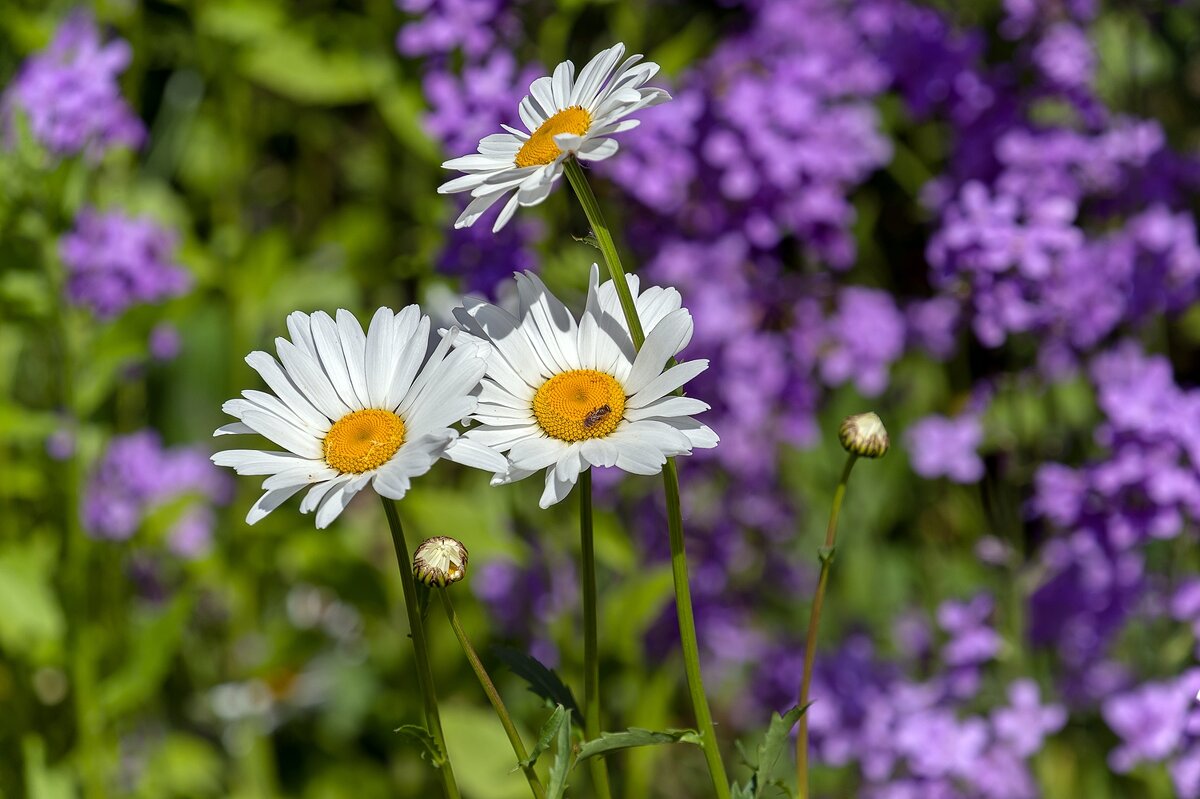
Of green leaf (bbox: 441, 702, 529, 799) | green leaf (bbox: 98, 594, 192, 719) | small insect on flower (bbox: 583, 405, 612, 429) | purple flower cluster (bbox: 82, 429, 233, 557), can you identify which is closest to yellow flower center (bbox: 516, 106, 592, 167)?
small insect on flower (bbox: 583, 405, 612, 429)

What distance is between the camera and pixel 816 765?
262cm

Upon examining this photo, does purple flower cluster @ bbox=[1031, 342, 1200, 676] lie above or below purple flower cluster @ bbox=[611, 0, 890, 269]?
below

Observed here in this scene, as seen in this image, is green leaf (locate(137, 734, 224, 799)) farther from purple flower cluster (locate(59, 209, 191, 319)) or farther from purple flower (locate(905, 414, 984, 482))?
purple flower (locate(905, 414, 984, 482))

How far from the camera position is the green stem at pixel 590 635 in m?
1.06

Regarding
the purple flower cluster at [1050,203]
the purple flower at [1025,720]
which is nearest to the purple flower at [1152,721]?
the purple flower at [1025,720]

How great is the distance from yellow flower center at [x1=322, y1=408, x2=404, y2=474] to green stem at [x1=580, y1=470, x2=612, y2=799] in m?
0.17

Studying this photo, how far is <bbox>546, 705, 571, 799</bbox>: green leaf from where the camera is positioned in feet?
3.40

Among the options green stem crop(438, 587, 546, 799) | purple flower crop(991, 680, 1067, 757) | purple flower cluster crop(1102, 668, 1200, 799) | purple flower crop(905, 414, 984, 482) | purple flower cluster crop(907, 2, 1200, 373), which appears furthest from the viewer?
purple flower crop(905, 414, 984, 482)

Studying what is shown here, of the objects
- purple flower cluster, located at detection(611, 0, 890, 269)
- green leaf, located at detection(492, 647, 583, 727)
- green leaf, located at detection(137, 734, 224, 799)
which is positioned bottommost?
green leaf, located at detection(137, 734, 224, 799)

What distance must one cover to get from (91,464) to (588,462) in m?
1.85

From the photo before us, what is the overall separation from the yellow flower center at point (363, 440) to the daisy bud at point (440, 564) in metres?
0.08

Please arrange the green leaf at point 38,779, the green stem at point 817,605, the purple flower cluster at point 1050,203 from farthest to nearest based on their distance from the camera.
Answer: the purple flower cluster at point 1050,203 → the green leaf at point 38,779 → the green stem at point 817,605

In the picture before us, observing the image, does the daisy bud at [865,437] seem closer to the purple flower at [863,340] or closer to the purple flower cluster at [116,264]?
the purple flower at [863,340]

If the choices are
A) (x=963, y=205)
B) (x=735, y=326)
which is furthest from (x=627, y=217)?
Result: (x=963, y=205)
